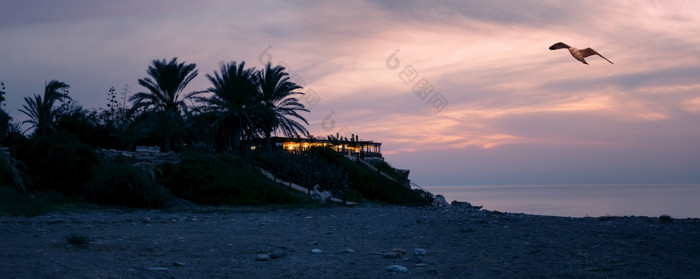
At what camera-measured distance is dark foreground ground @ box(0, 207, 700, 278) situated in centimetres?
694

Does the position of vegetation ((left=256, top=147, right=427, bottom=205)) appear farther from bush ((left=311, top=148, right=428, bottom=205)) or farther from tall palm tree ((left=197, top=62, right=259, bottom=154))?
tall palm tree ((left=197, top=62, right=259, bottom=154))

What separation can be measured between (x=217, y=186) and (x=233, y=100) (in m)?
17.7

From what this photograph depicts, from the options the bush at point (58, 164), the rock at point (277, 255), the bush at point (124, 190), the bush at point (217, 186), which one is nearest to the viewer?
the rock at point (277, 255)

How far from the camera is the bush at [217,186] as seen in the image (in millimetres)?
22547

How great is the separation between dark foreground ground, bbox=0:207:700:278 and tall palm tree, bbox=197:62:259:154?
2657 centimetres

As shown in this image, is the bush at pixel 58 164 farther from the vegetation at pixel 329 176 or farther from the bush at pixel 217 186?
the vegetation at pixel 329 176

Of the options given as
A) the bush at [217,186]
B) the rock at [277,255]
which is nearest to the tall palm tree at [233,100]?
the bush at [217,186]

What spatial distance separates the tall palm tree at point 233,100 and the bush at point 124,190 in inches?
772

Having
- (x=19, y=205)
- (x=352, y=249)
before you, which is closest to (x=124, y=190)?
(x=19, y=205)

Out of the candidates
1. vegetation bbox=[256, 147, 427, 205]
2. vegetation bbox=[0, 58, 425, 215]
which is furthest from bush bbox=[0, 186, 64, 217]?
vegetation bbox=[256, 147, 427, 205]

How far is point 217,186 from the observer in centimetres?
2325

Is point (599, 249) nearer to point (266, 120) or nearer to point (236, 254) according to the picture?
point (236, 254)

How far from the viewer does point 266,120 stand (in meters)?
41.2

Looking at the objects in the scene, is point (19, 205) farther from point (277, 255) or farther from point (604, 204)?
point (604, 204)
